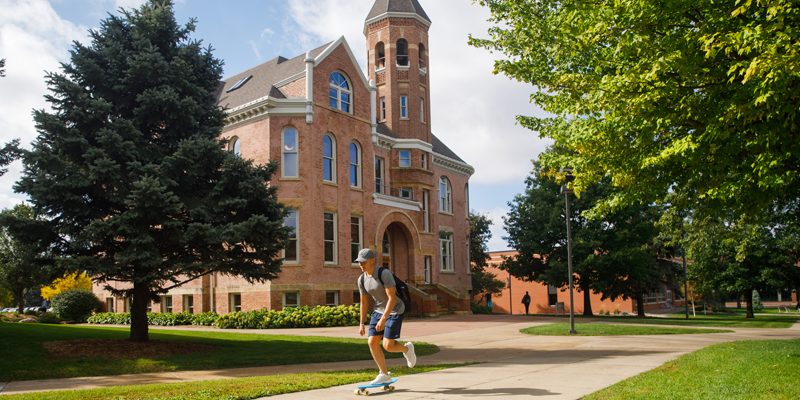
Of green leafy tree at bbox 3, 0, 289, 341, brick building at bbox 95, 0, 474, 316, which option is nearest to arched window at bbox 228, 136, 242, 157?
brick building at bbox 95, 0, 474, 316

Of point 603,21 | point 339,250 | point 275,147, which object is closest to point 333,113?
point 275,147

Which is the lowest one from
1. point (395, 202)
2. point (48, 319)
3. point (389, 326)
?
point (48, 319)

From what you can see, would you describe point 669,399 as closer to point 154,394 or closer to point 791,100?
point 791,100

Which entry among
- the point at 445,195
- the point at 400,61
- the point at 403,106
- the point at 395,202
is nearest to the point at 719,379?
the point at 395,202

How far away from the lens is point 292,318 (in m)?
22.2

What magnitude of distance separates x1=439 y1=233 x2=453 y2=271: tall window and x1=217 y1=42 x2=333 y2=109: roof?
14768mm

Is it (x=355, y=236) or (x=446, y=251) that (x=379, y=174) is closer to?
(x=355, y=236)

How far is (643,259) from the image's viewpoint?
94.4 ft

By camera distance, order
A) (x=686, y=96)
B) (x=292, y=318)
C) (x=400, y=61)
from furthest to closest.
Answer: (x=400, y=61) → (x=292, y=318) → (x=686, y=96)

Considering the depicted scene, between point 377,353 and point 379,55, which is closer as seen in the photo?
point 377,353

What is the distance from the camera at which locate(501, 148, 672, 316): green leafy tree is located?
2912 centimetres

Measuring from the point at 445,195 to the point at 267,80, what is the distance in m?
14.7

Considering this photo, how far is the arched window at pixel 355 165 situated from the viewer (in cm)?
2881

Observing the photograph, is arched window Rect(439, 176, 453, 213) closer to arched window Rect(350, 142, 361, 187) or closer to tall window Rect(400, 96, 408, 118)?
tall window Rect(400, 96, 408, 118)
